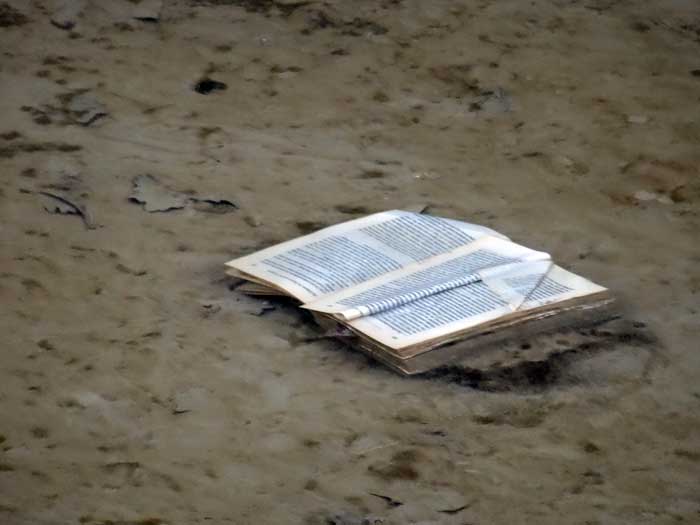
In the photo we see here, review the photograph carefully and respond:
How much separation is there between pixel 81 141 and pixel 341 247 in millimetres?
799

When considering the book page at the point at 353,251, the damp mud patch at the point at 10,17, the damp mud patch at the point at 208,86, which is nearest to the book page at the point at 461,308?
the book page at the point at 353,251

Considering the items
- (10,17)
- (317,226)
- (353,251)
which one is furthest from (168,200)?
(10,17)

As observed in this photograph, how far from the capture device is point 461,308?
1.96 meters

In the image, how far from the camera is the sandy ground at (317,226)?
1655mm

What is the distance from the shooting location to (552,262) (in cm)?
212

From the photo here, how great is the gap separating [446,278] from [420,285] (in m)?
0.05

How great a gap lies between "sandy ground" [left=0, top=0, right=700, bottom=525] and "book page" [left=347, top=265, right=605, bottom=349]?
0.07m

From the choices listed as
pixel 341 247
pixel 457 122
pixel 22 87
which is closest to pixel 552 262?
pixel 341 247

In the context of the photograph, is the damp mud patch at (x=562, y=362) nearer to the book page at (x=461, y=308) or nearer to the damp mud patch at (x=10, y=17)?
the book page at (x=461, y=308)

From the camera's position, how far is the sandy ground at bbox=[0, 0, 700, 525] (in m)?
1.66

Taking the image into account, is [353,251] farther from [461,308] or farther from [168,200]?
[168,200]

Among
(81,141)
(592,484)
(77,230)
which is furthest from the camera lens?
(81,141)

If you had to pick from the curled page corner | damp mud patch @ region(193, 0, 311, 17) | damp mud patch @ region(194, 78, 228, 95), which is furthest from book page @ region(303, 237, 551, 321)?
damp mud patch @ region(193, 0, 311, 17)

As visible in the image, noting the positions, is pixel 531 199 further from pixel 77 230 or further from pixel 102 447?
pixel 102 447
